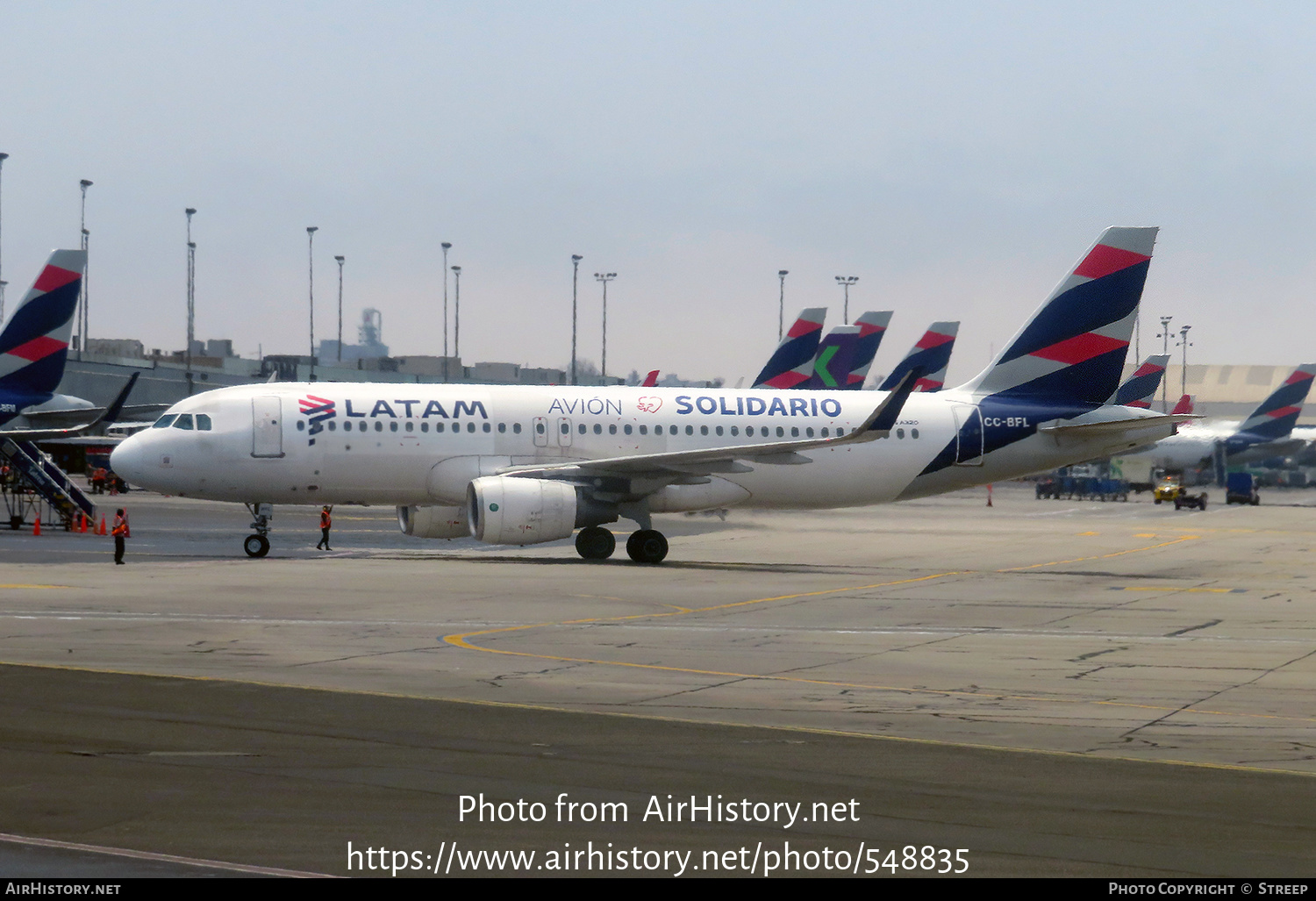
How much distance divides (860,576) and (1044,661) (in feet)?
51.5

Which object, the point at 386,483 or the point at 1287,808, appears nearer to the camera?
the point at 1287,808

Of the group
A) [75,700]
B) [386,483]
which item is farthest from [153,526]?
[75,700]

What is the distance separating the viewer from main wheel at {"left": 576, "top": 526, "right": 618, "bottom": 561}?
39.6 metres

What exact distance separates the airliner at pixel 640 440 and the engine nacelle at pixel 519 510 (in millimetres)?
47

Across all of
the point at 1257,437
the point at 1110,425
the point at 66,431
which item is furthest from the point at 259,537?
the point at 1257,437

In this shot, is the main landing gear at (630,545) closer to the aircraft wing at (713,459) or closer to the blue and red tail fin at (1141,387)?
the aircraft wing at (713,459)

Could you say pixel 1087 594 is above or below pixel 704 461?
below

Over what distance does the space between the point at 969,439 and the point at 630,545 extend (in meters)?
9.97

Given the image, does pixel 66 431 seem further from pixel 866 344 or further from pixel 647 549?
pixel 866 344

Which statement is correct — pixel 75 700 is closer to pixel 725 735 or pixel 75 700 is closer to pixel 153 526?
pixel 725 735

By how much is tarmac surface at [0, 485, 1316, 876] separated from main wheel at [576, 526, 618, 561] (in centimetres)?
508

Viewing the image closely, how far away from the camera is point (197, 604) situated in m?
26.4

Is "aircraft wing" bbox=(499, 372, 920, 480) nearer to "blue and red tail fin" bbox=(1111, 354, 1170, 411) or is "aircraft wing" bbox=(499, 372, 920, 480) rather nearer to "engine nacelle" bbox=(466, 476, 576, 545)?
"engine nacelle" bbox=(466, 476, 576, 545)

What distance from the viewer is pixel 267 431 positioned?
3816 cm
